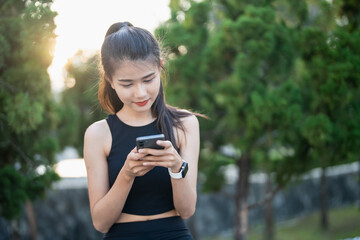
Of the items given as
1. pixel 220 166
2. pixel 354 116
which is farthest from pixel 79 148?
A: pixel 354 116

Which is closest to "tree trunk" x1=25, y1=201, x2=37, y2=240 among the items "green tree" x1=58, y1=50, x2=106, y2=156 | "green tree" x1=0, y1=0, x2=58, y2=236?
"green tree" x1=58, y1=50, x2=106, y2=156

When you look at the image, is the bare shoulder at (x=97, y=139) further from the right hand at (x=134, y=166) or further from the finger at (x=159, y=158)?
the finger at (x=159, y=158)

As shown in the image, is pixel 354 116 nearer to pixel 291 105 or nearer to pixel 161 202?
pixel 291 105

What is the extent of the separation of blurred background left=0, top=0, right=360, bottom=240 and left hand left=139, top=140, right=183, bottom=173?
1.95 meters

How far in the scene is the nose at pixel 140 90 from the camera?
6.54 ft

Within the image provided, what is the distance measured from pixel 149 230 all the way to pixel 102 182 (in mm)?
337

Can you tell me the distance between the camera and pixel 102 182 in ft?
6.80

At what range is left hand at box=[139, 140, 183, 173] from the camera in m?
1.78

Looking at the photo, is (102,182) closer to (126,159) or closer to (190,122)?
(126,159)

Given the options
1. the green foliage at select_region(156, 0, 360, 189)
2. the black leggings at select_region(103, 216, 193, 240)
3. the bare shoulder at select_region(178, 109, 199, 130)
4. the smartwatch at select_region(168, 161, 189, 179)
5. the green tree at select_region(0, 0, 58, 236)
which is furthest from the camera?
the green foliage at select_region(156, 0, 360, 189)

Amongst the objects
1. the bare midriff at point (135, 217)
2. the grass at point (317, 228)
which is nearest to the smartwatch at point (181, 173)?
the bare midriff at point (135, 217)

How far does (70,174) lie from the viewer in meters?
12.2

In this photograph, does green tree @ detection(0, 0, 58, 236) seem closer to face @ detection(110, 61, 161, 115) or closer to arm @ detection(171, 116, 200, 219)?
face @ detection(110, 61, 161, 115)

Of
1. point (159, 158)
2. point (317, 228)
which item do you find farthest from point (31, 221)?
point (317, 228)
